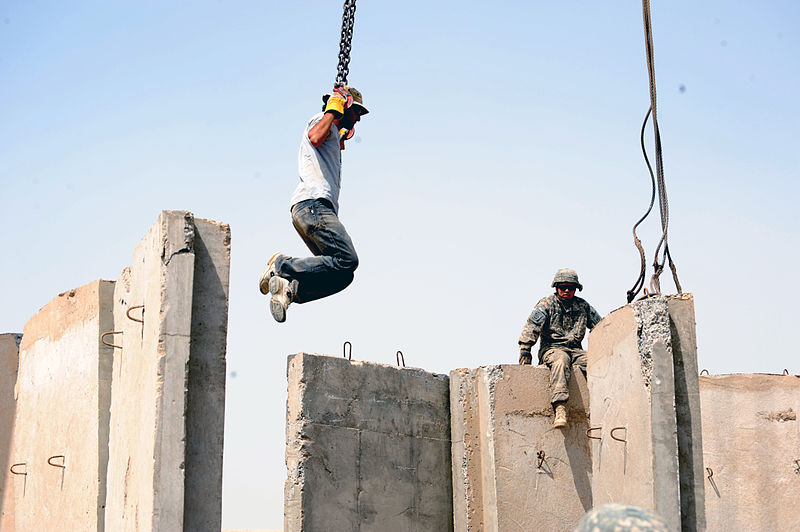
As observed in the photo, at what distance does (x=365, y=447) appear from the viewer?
8.85 meters

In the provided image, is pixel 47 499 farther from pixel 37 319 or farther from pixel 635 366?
pixel 635 366

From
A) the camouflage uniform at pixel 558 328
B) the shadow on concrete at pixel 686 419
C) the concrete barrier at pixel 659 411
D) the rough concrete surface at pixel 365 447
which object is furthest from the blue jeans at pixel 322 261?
the shadow on concrete at pixel 686 419

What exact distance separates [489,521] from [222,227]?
3.39 meters

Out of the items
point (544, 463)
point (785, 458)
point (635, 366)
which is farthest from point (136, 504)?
point (785, 458)

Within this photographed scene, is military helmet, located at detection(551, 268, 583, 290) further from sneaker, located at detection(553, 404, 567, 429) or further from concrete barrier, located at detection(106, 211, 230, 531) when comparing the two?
concrete barrier, located at detection(106, 211, 230, 531)

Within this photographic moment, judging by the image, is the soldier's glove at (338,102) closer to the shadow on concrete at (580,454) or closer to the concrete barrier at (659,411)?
the concrete barrier at (659,411)

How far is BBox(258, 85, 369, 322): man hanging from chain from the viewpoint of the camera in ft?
26.8

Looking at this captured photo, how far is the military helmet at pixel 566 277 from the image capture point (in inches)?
384

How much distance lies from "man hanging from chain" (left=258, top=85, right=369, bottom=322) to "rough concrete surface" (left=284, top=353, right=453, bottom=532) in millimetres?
658

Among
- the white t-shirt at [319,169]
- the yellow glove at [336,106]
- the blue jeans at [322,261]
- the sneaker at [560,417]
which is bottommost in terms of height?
the sneaker at [560,417]

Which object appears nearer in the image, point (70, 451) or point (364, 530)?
point (70, 451)

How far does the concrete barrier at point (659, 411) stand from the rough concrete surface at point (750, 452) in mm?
2756

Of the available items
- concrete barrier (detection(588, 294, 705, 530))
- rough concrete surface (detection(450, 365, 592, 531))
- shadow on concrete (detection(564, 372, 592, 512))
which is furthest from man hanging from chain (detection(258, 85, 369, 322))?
shadow on concrete (detection(564, 372, 592, 512))

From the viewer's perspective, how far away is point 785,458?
404 inches
